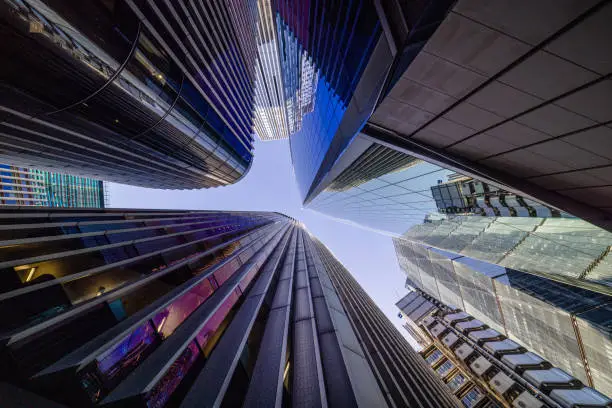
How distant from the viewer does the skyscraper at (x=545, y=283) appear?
9.32m

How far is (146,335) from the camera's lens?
4555 mm

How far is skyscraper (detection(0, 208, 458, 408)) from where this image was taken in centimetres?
330

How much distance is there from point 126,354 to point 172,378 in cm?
98

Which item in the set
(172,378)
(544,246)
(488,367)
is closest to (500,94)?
(172,378)

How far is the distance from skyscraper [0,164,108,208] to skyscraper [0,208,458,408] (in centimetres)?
6289

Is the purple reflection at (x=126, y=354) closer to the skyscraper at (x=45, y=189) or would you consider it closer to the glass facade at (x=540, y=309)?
the glass facade at (x=540, y=309)

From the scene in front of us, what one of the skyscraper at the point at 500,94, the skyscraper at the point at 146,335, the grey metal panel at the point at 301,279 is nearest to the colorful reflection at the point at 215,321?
the skyscraper at the point at 146,335

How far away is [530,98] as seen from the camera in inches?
120

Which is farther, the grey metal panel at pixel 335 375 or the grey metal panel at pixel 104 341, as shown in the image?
the grey metal panel at pixel 335 375

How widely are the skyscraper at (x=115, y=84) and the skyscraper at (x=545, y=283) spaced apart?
2372 cm

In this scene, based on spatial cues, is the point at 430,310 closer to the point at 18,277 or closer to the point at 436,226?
the point at 436,226

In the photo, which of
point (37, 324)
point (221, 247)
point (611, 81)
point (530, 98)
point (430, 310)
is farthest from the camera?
point (430, 310)

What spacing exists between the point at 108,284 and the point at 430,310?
46.8 m

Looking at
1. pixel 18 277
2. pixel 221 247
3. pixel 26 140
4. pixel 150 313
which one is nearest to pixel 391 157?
pixel 221 247
